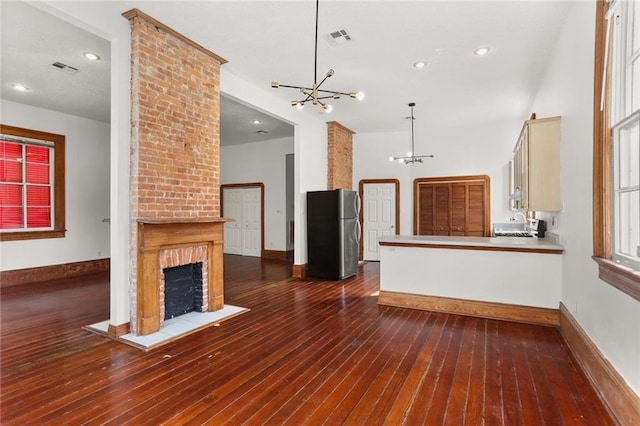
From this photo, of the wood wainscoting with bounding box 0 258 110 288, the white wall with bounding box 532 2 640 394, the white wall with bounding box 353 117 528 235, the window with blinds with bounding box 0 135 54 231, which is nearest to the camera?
the white wall with bounding box 532 2 640 394

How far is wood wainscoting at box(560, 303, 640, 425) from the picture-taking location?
1828mm

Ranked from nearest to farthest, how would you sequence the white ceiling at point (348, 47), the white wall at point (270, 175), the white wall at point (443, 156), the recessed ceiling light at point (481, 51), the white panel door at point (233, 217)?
1. the white ceiling at point (348, 47)
2. the recessed ceiling light at point (481, 51)
3. the white wall at point (443, 156)
4. the white wall at point (270, 175)
5. the white panel door at point (233, 217)

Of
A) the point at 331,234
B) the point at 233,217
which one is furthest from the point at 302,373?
the point at 233,217

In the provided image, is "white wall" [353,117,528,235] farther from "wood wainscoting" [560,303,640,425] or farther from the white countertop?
"wood wainscoting" [560,303,640,425]

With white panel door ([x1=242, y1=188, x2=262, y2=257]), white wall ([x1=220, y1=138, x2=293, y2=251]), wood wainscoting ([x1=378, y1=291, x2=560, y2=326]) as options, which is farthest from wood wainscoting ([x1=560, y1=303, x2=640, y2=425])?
white panel door ([x1=242, y1=188, x2=262, y2=257])

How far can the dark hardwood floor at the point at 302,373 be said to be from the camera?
2045mm

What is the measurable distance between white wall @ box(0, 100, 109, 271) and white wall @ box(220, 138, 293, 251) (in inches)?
134

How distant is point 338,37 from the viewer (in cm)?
370

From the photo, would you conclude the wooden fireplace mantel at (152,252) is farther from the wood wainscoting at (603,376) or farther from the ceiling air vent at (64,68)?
the wood wainscoting at (603,376)

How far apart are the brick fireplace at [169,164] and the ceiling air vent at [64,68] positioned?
1856mm

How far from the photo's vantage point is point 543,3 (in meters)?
3.11

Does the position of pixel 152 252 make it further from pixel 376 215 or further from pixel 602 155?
pixel 376 215

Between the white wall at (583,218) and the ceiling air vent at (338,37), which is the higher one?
the ceiling air vent at (338,37)

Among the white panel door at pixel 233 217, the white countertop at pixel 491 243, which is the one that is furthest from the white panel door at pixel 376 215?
the white panel door at pixel 233 217
